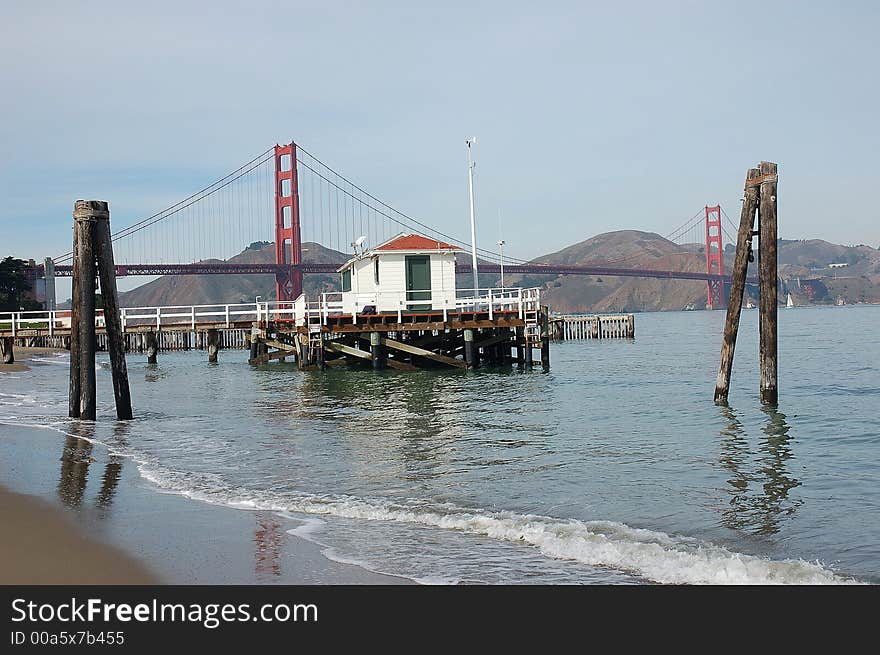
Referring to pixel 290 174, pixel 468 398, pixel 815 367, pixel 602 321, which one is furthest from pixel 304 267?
pixel 468 398

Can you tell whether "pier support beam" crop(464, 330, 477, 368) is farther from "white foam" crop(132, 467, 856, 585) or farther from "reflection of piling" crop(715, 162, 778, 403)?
"white foam" crop(132, 467, 856, 585)

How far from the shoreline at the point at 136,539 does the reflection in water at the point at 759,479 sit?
3.75 metres

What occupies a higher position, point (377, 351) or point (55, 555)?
point (377, 351)

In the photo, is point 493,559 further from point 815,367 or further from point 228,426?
point 815,367

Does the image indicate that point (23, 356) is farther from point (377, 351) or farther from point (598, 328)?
point (598, 328)

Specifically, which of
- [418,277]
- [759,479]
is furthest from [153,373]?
[759,479]

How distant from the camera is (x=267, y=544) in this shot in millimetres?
7555

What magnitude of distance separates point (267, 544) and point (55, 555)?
165 cm

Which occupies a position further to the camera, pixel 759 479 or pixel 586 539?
pixel 759 479

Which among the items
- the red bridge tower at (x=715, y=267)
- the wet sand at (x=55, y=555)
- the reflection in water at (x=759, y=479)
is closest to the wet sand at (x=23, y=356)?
→ the wet sand at (x=55, y=555)

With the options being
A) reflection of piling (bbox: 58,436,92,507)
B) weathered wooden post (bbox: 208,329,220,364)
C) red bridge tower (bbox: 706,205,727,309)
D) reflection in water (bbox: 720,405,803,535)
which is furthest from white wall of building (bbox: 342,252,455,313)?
red bridge tower (bbox: 706,205,727,309)

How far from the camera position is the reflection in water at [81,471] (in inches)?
373

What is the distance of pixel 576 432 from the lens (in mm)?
15352

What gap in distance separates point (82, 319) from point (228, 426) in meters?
3.23
